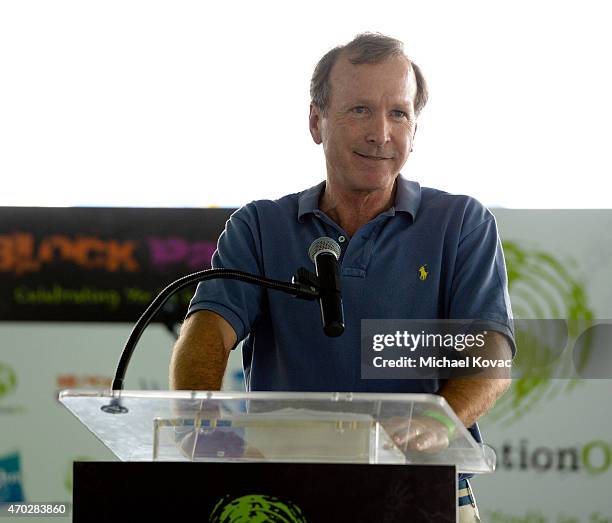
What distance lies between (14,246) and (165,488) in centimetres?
279

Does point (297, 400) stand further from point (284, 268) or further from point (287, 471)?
point (284, 268)

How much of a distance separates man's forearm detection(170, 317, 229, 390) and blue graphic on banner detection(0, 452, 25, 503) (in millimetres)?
1981

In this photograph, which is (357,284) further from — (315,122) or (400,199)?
(315,122)

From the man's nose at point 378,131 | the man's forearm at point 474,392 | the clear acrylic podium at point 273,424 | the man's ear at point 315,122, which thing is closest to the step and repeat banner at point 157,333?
the man's ear at point 315,122

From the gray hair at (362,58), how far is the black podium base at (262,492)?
1.26 metres

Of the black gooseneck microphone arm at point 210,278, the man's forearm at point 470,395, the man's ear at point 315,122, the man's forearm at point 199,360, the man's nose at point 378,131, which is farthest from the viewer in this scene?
the man's ear at point 315,122

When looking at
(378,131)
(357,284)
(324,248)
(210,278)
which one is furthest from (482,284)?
(210,278)

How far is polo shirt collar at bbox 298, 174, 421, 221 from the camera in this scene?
2156 millimetres

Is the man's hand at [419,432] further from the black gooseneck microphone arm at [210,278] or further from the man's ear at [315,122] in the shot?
the man's ear at [315,122]

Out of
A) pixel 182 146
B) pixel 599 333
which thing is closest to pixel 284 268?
pixel 182 146

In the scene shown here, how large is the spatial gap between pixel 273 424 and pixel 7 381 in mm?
2689

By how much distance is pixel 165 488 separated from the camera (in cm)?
117

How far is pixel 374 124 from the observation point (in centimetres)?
217

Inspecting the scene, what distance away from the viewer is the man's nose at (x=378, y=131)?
214cm
